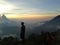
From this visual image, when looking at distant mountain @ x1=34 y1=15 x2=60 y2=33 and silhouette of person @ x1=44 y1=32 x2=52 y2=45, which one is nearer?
silhouette of person @ x1=44 y1=32 x2=52 y2=45

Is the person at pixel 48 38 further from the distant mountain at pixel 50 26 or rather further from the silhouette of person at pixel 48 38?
the distant mountain at pixel 50 26

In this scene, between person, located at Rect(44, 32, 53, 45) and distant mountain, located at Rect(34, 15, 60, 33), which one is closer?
person, located at Rect(44, 32, 53, 45)

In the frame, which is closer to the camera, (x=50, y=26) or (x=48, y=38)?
(x=48, y=38)

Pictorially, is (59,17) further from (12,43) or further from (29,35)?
(12,43)

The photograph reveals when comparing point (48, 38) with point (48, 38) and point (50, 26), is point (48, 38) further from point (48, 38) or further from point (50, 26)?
point (50, 26)

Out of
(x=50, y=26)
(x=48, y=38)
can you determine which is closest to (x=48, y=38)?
(x=48, y=38)

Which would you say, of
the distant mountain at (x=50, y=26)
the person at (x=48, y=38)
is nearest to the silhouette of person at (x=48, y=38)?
the person at (x=48, y=38)

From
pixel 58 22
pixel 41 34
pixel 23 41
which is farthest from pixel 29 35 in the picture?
pixel 58 22

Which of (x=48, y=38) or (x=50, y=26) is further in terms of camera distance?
(x=50, y=26)

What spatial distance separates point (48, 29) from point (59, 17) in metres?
2.47

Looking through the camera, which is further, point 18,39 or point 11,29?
point 11,29

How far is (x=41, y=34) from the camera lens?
23016 mm

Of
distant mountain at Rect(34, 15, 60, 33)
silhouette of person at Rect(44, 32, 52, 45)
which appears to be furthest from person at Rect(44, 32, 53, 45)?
distant mountain at Rect(34, 15, 60, 33)

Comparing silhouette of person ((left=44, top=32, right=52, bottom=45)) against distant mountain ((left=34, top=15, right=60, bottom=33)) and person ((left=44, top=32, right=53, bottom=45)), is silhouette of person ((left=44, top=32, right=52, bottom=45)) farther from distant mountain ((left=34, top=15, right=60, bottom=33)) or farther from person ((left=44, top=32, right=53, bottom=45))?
distant mountain ((left=34, top=15, right=60, bottom=33))
